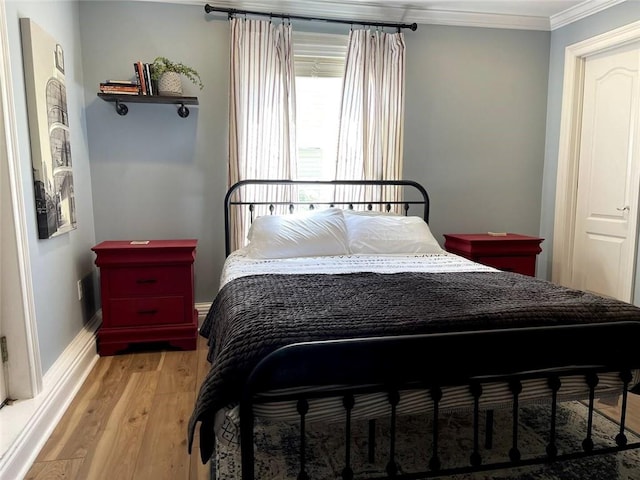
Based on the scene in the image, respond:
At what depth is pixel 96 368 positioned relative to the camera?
8.58 ft

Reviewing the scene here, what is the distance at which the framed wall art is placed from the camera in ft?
6.72

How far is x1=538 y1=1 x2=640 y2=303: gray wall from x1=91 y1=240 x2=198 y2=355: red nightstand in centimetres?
299

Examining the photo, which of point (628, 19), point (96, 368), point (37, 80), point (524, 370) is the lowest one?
point (96, 368)

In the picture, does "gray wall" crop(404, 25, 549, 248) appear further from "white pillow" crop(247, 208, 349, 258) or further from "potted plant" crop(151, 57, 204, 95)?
"potted plant" crop(151, 57, 204, 95)

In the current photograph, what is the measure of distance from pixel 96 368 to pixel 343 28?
292cm

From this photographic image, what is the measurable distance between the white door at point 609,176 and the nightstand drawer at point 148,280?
10.2ft

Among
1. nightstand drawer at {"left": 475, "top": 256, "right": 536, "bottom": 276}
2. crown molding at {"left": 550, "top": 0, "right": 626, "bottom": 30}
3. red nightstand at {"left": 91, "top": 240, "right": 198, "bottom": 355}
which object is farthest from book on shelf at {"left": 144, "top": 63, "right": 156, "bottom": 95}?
crown molding at {"left": 550, "top": 0, "right": 626, "bottom": 30}

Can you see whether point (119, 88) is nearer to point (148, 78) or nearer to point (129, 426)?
point (148, 78)

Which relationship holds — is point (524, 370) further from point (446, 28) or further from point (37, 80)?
point (446, 28)

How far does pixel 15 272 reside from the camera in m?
1.83

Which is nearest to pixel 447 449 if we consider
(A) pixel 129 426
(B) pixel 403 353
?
(B) pixel 403 353

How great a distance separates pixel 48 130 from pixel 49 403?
1.33 m

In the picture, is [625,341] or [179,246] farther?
[179,246]

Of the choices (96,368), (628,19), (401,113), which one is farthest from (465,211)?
(96,368)
